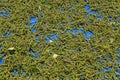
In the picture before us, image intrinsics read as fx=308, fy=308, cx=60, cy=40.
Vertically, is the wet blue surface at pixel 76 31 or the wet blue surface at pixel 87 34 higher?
the wet blue surface at pixel 76 31

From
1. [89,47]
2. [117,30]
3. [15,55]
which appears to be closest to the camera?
[15,55]

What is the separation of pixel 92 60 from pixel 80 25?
839 millimetres

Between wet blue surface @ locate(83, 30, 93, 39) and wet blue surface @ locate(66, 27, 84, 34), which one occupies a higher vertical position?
wet blue surface @ locate(66, 27, 84, 34)

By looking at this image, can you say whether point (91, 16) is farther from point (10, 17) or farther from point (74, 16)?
point (10, 17)

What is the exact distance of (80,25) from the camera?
479 centimetres

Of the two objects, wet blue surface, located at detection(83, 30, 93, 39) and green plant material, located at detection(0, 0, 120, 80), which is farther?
wet blue surface, located at detection(83, 30, 93, 39)

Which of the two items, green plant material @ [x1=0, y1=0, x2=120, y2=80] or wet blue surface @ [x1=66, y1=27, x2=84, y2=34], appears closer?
green plant material @ [x1=0, y1=0, x2=120, y2=80]

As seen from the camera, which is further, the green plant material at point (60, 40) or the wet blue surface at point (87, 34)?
the wet blue surface at point (87, 34)

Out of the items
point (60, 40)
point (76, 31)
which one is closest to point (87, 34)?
point (76, 31)

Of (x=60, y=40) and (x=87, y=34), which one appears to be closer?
(x=60, y=40)

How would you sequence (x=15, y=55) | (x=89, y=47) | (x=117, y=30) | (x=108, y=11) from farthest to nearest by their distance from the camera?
(x=108, y=11), (x=117, y=30), (x=89, y=47), (x=15, y=55)

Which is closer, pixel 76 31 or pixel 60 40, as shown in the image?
pixel 60 40

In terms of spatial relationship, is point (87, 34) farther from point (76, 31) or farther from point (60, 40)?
point (60, 40)

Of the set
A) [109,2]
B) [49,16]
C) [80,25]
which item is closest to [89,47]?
[80,25]
